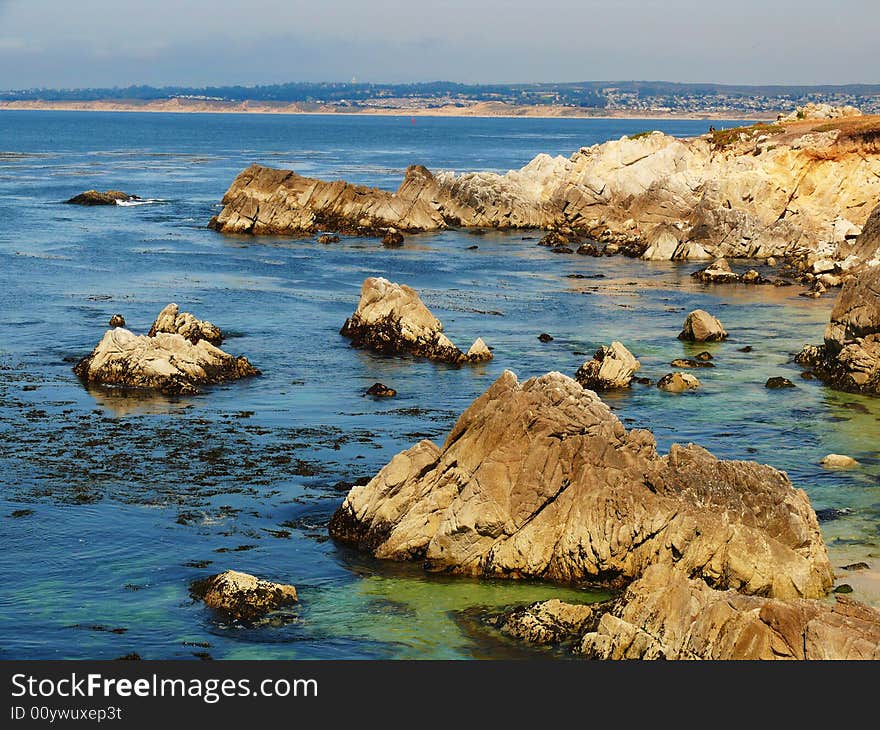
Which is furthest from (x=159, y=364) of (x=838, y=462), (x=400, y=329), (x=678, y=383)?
(x=838, y=462)

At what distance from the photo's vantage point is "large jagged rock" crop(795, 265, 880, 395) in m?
48.7

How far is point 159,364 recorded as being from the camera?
48.1 meters

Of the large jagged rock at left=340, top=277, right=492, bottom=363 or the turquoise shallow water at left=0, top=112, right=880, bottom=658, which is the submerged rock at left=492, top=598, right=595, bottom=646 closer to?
the turquoise shallow water at left=0, top=112, right=880, bottom=658

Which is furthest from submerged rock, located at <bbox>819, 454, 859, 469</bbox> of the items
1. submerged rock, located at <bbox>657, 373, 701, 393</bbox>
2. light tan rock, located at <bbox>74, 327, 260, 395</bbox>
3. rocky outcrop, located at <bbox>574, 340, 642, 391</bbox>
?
light tan rock, located at <bbox>74, 327, 260, 395</bbox>

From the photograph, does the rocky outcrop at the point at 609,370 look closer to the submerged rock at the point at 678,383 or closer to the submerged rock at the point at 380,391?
the submerged rock at the point at 678,383

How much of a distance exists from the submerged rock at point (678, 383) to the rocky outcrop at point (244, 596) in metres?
24.2

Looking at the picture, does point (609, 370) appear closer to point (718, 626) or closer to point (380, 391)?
point (380, 391)

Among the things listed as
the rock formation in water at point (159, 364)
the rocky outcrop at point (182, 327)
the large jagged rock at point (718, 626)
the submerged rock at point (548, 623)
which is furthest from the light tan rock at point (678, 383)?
the large jagged rock at point (718, 626)

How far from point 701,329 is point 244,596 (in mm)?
35925

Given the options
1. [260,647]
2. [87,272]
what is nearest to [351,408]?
[260,647]

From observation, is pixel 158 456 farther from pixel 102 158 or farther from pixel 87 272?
pixel 102 158

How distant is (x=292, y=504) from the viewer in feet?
115

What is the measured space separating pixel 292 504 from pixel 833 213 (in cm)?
6742

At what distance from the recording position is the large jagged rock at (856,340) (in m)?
48.7
